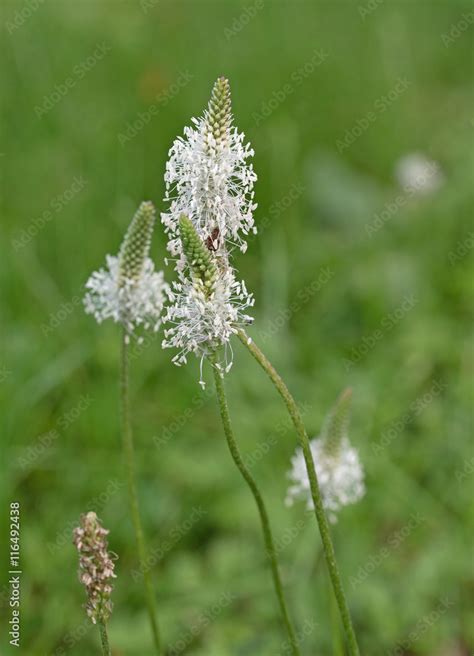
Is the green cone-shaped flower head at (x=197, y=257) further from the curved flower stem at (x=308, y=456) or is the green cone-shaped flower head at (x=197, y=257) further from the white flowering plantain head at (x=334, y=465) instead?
the white flowering plantain head at (x=334, y=465)

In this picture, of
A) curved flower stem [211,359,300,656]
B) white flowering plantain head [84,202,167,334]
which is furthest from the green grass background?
white flowering plantain head [84,202,167,334]

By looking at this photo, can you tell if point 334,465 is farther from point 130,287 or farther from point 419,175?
point 419,175

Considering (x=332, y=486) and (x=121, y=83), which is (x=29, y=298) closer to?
(x=332, y=486)

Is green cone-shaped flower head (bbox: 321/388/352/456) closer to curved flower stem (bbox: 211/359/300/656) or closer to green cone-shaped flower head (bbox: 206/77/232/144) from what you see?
curved flower stem (bbox: 211/359/300/656)

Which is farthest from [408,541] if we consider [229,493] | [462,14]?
[462,14]

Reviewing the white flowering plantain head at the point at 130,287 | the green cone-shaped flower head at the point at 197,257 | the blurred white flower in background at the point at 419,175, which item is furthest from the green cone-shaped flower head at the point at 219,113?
the blurred white flower in background at the point at 419,175
